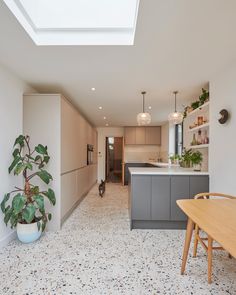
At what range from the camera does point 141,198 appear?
3.23m

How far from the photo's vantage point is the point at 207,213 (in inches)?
63.2

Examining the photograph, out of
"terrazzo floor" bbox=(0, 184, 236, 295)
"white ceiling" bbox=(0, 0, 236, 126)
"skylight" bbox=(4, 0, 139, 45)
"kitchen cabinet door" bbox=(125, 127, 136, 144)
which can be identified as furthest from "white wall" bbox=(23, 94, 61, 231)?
"kitchen cabinet door" bbox=(125, 127, 136, 144)

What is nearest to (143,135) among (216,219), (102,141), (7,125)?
(102,141)

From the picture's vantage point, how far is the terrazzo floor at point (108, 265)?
5.92ft

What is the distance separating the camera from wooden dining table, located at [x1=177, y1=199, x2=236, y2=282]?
1113mm

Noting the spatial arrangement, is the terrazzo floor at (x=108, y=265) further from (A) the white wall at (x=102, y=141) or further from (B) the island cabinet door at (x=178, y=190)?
(A) the white wall at (x=102, y=141)

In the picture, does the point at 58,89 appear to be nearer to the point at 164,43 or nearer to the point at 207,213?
the point at 164,43

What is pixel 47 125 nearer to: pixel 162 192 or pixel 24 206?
pixel 24 206

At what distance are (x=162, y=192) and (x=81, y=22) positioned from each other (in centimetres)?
263

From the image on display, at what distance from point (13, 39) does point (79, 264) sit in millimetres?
2520

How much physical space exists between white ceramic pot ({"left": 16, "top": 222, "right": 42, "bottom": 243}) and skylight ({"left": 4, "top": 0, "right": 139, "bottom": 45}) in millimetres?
2304

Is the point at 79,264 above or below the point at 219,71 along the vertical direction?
below

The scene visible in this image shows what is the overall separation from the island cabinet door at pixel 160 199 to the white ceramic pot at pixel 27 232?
1.81 meters

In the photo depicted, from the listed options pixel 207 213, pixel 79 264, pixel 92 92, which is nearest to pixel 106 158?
pixel 92 92
